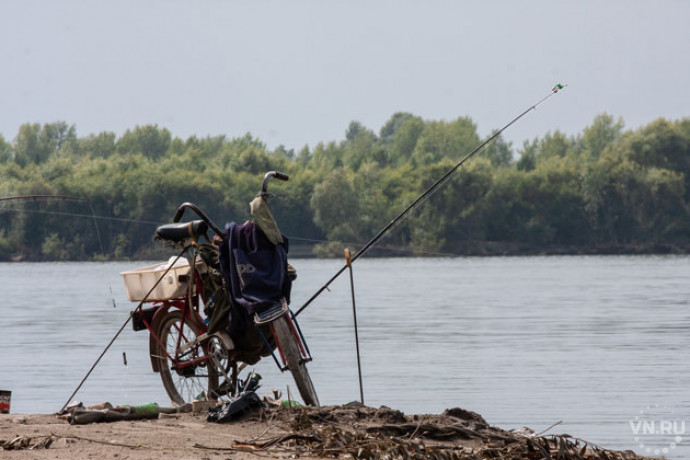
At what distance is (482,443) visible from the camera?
285 inches

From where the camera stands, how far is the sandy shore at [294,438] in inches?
266

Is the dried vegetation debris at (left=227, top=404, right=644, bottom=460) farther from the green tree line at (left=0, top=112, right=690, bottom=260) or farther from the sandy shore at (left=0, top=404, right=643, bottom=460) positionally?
the green tree line at (left=0, top=112, right=690, bottom=260)

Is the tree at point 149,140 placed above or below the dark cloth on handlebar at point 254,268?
above

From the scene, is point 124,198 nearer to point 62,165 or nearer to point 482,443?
point 62,165

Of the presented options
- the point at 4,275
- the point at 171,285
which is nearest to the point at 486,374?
the point at 171,285

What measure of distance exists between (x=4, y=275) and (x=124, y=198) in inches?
955

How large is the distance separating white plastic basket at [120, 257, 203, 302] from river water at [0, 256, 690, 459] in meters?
3.08

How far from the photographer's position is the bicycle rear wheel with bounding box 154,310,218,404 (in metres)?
8.88

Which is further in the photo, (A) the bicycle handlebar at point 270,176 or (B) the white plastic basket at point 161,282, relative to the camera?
(B) the white plastic basket at point 161,282

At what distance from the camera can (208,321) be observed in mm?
8906

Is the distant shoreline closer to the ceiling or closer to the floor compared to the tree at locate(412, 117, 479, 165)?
closer to the floor

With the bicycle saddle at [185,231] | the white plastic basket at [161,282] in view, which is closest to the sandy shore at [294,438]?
the white plastic basket at [161,282]

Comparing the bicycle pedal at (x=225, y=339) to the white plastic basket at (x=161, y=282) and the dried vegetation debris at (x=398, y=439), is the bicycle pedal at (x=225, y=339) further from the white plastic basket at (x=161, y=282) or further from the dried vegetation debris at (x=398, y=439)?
the dried vegetation debris at (x=398, y=439)

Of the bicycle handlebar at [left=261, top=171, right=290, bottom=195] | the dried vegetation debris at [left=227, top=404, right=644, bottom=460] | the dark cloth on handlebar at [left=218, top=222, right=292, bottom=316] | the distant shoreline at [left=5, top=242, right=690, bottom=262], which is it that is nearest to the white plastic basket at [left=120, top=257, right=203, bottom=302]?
the dark cloth on handlebar at [left=218, top=222, right=292, bottom=316]
